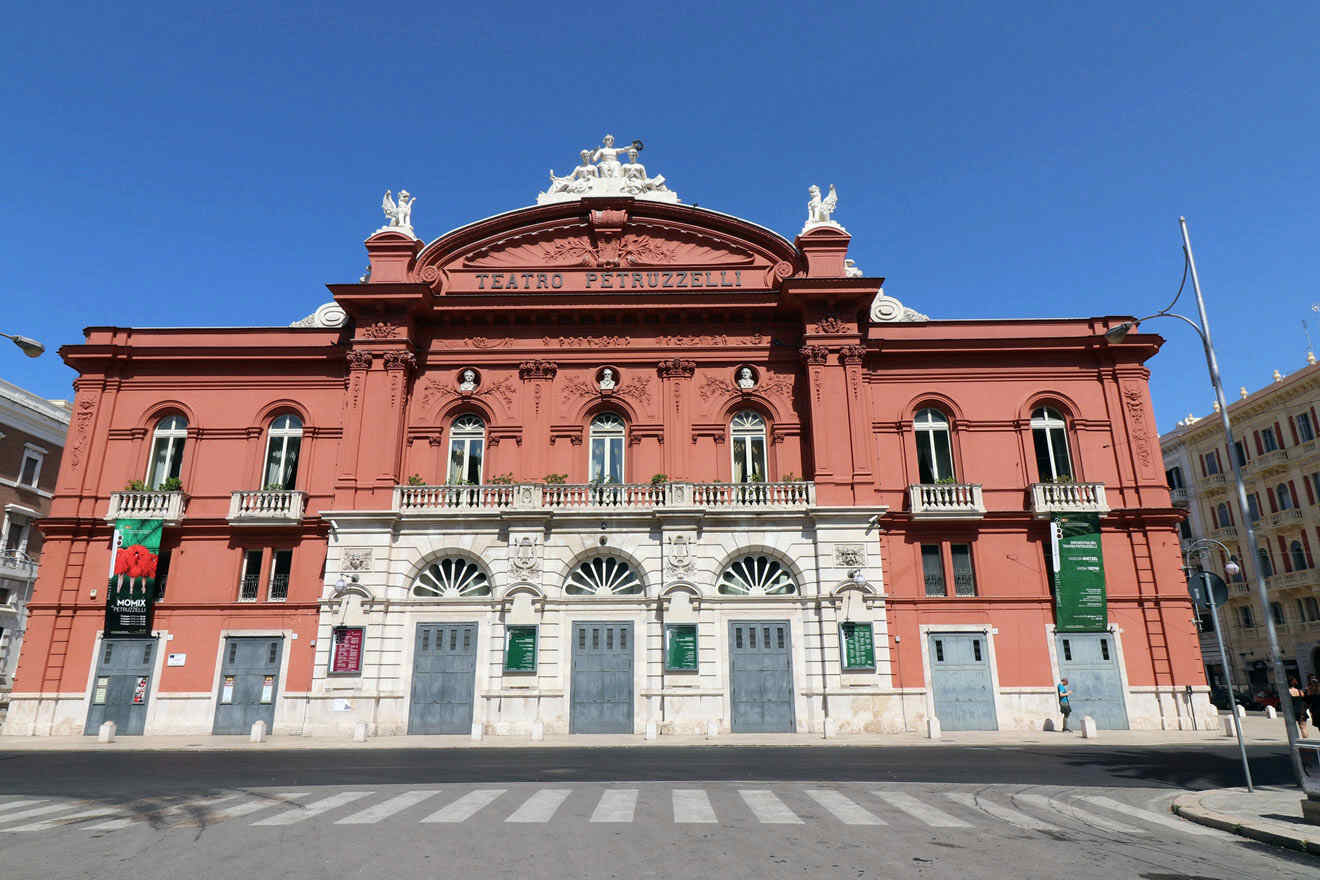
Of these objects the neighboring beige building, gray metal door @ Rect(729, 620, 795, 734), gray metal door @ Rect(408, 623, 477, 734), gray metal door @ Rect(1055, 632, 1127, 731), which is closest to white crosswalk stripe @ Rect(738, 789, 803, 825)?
gray metal door @ Rect(729, 620, 795, 734)

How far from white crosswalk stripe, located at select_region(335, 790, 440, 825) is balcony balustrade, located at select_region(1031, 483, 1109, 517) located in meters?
22.8

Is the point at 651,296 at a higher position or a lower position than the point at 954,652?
higher

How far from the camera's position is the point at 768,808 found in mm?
10992

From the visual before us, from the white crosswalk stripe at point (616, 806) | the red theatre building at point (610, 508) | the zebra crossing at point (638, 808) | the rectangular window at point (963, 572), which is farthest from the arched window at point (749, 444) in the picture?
the white crosswalk stripe at point (616, 806)

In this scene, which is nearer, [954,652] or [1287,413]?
[954,652]

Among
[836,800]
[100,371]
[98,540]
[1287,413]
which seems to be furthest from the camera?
[1287,413]

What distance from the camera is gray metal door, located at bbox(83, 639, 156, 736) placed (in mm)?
26672

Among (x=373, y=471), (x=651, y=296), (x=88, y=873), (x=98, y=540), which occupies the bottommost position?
(x=88, y=873)

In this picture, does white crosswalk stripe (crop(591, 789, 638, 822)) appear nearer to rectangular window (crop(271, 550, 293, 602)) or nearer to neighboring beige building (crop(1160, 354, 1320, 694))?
rectangular window (crop(271, 550, 293, 602))

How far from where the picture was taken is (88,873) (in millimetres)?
7668

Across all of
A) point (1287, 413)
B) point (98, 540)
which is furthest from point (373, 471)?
point (1287, 413)

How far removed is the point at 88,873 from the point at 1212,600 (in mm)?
20036

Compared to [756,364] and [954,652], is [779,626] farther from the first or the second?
[756,364]

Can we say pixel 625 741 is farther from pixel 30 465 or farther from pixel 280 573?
pixel 30 465
